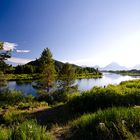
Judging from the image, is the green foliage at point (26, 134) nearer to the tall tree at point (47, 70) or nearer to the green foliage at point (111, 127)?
the green foliage at point (111, 127)

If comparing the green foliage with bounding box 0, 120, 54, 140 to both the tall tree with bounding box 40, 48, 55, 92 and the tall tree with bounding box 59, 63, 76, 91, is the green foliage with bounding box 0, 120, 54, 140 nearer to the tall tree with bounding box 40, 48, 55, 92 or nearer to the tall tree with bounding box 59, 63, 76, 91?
the tall tree with bounding box 40, 48, 55, 92

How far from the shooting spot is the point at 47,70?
45.0 meters

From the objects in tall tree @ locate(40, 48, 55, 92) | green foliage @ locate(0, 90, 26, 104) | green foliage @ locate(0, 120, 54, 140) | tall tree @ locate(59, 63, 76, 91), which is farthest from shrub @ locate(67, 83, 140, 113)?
tall tree @ locate(59, 63, 76, 91)

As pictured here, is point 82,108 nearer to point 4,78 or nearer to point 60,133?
point 60,133

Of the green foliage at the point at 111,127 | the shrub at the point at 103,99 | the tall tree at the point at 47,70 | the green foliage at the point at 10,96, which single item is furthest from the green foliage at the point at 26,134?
the tall tree at the point at 47,70

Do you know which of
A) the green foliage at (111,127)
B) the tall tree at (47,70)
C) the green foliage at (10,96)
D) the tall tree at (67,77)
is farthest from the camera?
the tall tree at (67,77)

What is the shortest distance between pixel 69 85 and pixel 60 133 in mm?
37545

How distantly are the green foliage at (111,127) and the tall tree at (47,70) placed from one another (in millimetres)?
36610

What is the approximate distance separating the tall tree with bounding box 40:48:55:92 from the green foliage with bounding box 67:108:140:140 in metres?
36.6

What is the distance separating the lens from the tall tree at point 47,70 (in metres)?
45.1

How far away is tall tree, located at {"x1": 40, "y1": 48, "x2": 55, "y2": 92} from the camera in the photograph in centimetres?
4512

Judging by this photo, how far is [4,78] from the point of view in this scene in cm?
3647

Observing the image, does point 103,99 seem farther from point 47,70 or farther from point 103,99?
point 47,70

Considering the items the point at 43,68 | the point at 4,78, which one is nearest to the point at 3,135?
the point at 4,78
